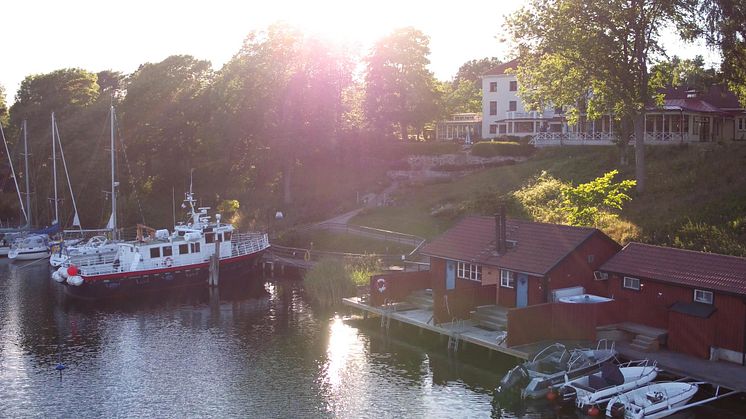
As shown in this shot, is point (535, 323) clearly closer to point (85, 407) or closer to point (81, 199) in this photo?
point (85, 407)

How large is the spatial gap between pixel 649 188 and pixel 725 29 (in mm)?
11369

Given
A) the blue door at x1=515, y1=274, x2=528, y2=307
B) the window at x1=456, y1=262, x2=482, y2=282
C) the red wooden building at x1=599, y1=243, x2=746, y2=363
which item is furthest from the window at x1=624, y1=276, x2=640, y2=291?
the window at x1=456, y1=262, x2=482, y2=282

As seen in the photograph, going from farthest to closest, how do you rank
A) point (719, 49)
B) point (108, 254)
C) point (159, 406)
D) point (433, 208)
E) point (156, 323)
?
point (433, 208)
point (108, 254)
point (719, 49)
point (156, 323)
point (159, 406)

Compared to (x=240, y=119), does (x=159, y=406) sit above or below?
below

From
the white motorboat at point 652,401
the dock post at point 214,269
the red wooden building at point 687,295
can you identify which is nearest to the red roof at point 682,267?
the red wooden building at point 687,295

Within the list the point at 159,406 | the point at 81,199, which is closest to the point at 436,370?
the point at 159,406

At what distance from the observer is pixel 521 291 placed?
34469mm

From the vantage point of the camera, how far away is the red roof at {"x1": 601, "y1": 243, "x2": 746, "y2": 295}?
28406 mm

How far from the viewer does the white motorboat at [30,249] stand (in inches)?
2596

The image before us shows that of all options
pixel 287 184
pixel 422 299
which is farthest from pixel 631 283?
pixel 287 184

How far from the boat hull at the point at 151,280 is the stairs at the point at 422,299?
19035 mm

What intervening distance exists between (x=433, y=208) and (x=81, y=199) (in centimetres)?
4064

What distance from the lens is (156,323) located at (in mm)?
41875

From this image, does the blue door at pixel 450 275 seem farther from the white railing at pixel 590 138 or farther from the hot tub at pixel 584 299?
the white railing at pixel 590 138
